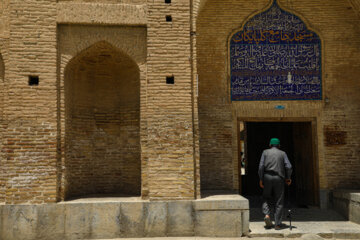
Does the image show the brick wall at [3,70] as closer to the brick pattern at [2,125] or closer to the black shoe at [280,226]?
the brick pattern at [2,125]

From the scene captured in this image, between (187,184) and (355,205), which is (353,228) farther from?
(187,184)

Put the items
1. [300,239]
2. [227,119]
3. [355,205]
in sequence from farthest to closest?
1. [227,119]
2. [355,205]
3. [300,239]

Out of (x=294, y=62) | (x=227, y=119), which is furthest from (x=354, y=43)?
(x=227, y=119)

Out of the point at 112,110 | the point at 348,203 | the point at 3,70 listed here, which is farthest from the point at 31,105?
the point at 348,203

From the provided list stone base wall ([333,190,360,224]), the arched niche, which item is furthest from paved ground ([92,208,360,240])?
the arched niche

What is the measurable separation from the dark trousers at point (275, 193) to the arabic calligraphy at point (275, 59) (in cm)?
248

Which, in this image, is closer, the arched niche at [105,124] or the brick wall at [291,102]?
the arched niche at [105,124]

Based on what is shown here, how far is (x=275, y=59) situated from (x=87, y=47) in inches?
172

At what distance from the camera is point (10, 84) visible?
6.84 metres

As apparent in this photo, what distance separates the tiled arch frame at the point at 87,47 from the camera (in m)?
7.07

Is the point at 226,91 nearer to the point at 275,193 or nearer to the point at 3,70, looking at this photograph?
the point at 275,193

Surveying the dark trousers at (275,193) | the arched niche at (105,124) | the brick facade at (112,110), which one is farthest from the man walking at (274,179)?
the arched niche at (105,124)

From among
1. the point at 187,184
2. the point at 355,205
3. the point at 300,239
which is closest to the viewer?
the point at 300,239

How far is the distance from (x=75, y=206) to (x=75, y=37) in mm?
3139
